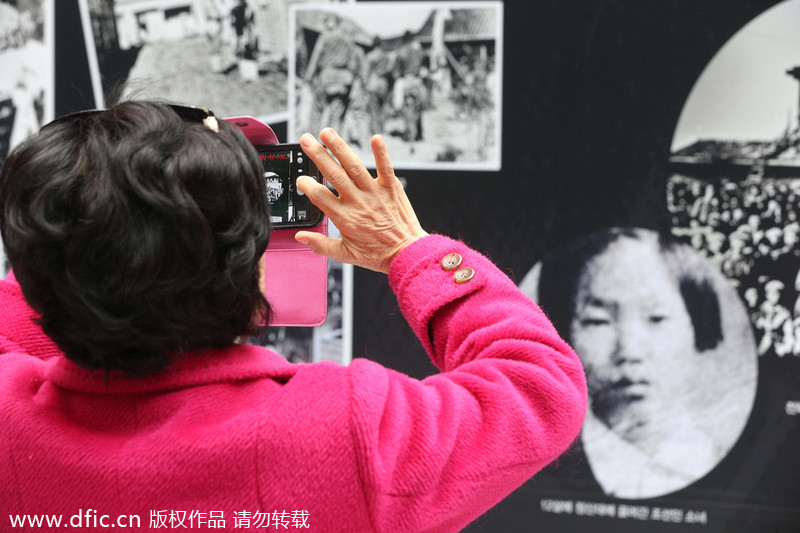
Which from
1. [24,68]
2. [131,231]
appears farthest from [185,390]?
[24,68]

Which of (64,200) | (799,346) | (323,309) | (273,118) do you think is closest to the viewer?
(64,200)

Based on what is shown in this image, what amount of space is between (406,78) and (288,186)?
655 mm

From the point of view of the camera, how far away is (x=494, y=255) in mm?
1410

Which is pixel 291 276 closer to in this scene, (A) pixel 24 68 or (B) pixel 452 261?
(B) pixel 452 261

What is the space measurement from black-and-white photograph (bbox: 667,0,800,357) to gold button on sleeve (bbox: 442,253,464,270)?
2.88 feet

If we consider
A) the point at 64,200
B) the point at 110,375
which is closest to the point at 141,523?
the point at 110,375

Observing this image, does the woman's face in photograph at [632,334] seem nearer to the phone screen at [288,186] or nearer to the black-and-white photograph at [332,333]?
the black-and-white photograph at [332,333]

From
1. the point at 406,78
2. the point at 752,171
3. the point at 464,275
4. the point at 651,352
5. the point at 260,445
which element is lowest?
the point at 651,352

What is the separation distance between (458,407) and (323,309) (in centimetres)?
41

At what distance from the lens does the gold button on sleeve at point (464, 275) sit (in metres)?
0.63

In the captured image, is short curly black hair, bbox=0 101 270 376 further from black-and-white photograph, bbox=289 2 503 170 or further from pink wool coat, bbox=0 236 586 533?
black-and-white photograph, bbox=289 2 503 170

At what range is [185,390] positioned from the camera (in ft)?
1.66

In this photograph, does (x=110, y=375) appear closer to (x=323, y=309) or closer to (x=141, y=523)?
(x=141, y=523)

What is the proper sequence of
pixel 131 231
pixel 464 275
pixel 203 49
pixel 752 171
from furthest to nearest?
1. pixel 203 49
2. pixel 752 171
3. pixel 464 275
4. pixel 131 231
